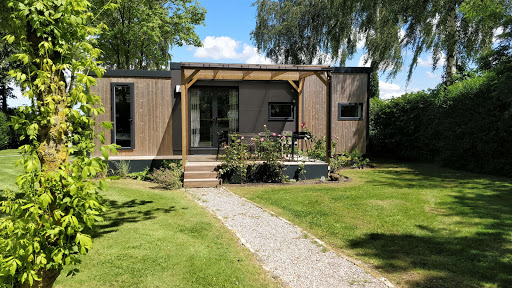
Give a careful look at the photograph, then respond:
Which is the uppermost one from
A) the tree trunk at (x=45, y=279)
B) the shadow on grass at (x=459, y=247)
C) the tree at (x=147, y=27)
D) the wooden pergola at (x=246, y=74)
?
the tree at (x=147, y=27)

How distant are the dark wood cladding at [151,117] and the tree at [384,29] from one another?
960cm

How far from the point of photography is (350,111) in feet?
39.2

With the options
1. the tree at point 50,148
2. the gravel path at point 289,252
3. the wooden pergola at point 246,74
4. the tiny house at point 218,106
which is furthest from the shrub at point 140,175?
the tree at point 50,148

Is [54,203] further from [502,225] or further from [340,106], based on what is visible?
[340,106]

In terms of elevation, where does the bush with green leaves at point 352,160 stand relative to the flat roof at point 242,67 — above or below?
below

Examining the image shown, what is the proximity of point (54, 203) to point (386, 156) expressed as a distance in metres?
14.0

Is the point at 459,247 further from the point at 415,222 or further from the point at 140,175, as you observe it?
the point at 140,175

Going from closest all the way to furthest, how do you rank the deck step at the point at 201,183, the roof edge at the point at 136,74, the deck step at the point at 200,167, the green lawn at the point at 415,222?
the green lawn at the point at 415,222
the deck step at the point at 201,183
the deck step at the point at 200,167
the roof edge at the point at 136,74

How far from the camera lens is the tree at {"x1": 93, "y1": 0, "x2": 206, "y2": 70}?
687 inches

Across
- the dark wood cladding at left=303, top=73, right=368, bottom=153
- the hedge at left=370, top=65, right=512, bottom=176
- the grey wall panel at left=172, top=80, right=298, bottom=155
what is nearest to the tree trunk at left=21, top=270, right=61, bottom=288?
the grey wall panel at left=172, top=80, right=298, bottom=155

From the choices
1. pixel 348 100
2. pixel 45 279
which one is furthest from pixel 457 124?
pixel 45 279

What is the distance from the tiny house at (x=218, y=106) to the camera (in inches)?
394

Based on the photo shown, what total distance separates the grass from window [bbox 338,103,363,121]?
25.0ft

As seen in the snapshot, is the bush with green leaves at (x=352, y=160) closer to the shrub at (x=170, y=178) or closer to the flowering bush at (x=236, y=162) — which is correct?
the flowering bush at (x=236, y=162)
